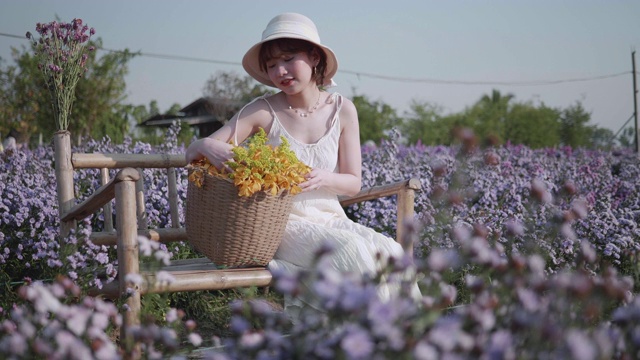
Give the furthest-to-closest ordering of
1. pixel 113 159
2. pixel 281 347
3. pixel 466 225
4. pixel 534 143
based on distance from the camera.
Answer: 1. pixel 534 143
2. pixel 466 225
3. pixel 113 159
4. pixel 281 347

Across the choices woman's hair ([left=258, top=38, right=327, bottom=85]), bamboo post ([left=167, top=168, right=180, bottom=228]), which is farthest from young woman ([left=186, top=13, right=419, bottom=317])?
bamboo post ([left=167, top=168, right=180, bottom=228])

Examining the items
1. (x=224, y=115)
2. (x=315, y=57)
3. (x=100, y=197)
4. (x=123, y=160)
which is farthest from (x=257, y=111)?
(x=224, y=115)

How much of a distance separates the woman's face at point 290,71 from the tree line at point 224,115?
19.8 feet

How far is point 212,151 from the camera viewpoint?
2711 millimetres

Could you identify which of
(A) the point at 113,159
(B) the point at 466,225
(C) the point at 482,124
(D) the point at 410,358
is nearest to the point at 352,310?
(D) the point at 410,358

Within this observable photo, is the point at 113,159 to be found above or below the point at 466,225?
above

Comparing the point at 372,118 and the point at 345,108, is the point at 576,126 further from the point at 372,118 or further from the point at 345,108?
the point at 345,108

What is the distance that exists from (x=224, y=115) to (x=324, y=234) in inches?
853

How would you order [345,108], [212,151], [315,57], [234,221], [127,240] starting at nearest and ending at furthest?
[127,240]
[234,221]
[212,151]
[315,57]
[345,108]

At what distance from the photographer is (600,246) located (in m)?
4.16

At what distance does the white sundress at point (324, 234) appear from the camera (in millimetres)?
2654

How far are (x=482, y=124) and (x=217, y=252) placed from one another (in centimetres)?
2614

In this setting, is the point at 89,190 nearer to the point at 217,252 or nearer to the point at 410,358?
the point at 217,252

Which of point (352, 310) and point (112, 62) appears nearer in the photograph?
point (352, 310)
